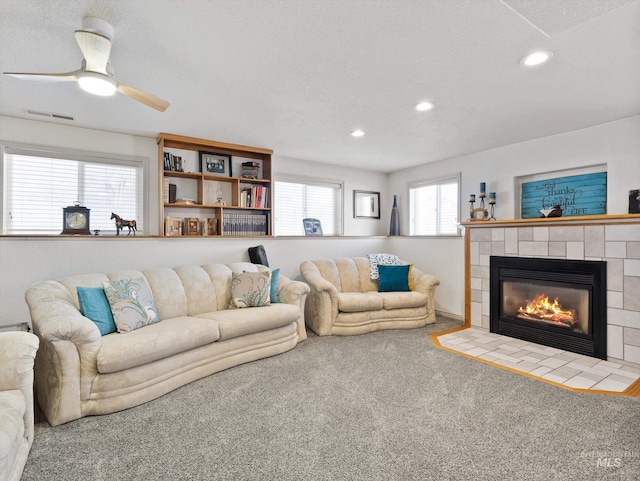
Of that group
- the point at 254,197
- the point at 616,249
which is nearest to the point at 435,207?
the point at 616,249

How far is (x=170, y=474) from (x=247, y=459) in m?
0.37

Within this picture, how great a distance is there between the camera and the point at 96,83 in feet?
6.37

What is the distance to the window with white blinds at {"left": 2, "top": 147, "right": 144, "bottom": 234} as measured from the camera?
131 inches

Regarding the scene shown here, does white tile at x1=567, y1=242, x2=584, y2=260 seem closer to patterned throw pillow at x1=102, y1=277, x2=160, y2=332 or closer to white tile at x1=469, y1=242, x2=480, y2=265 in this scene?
white tile at x1=469, y1=242, x2=480, y2=265

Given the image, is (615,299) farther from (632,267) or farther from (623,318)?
(632,267)

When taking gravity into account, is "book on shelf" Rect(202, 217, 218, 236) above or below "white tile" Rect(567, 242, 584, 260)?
above

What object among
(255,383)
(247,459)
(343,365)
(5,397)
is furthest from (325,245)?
(5,397)

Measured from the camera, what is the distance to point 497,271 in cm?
407

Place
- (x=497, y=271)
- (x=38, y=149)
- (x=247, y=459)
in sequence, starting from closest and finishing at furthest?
(x=247, y=459) < (x=38, y=149) < (x=497, y=271)

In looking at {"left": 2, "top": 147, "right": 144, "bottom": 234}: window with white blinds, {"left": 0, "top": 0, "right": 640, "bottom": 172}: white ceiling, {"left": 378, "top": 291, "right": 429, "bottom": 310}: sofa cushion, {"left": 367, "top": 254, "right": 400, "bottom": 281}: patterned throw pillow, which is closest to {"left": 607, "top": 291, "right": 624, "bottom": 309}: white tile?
{"left": 0, "top": 0, "right": 640, "bottom": 172}: white ceiling

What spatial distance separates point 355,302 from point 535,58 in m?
A: 2.83

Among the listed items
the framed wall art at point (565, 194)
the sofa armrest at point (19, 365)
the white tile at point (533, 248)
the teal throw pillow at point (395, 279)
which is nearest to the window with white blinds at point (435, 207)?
the framed wall art at point (565, 194)

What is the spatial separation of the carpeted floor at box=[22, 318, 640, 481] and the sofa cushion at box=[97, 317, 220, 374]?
1.07 ft

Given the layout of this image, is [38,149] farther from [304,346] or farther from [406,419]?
[406,419]
